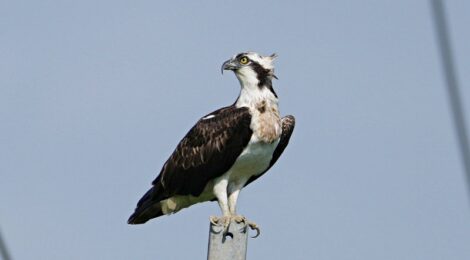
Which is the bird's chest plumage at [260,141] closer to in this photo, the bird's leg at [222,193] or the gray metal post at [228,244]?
the bird's leg at [222,193]

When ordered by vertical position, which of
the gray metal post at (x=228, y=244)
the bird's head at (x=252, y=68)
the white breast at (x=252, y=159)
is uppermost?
the bird's head at (x=252, y=68)

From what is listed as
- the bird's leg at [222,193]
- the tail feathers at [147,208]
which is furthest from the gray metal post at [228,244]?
the tail feathers at [147,208]

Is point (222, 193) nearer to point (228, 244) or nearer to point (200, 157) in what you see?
point (200, 157)

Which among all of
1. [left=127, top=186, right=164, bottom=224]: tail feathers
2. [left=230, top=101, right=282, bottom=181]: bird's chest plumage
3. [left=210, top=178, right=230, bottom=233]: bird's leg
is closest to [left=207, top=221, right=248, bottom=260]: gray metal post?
[left=210, top=178, right=230, bottom=233]: bird's leg

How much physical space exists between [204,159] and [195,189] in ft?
1.17

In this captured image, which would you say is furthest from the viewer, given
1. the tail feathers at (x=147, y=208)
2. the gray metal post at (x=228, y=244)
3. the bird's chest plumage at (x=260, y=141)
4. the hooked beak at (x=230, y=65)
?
the hooked beak at (x=230, y=65)

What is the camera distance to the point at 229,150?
9.07m

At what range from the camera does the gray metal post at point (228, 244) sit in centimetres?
490

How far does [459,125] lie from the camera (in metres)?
1.82

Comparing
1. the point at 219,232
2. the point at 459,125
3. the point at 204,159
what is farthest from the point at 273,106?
the point at 459,125

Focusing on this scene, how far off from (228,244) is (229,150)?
4.08 meters

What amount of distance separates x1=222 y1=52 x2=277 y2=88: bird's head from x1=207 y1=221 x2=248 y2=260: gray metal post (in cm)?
430

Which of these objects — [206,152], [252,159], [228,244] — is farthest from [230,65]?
[228,244]

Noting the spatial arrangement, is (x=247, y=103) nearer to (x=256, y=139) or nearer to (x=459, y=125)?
(x=256, y=139)
